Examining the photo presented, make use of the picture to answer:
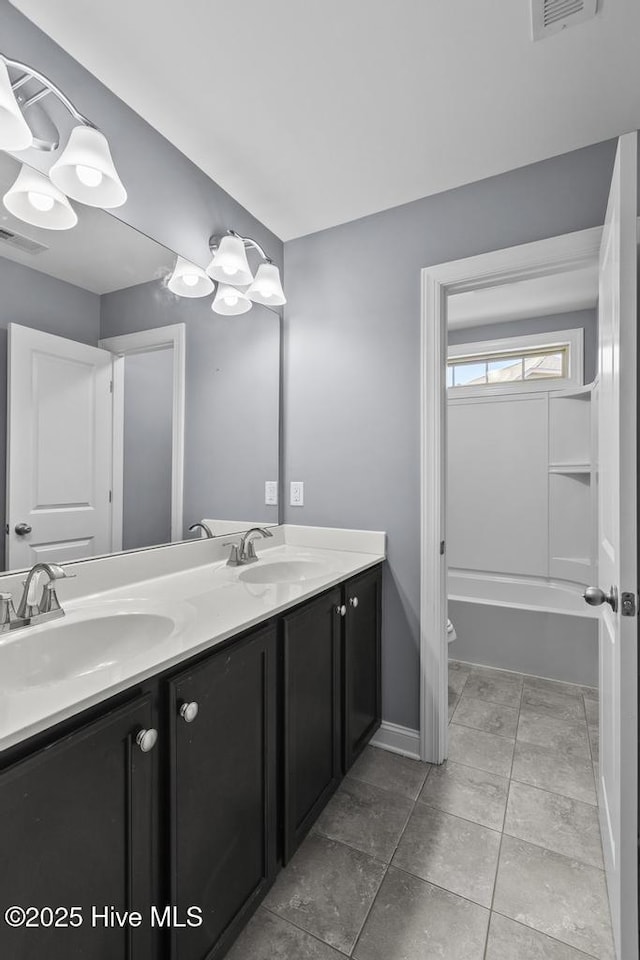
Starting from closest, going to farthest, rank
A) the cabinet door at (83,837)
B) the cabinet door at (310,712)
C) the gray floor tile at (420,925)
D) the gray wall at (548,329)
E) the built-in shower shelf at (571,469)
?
the cabinet door at (83,837) < the gray floor tile at (420,925) < the cabinet door at (310,712) < the built-in shower shelf at (571,469) < the gray wall at (548,329)

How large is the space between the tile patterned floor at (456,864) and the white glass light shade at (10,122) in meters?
2.13

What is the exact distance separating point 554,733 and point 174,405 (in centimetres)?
226

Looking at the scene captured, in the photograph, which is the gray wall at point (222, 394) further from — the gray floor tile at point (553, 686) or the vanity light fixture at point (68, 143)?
the gray floor tile at point (553, 686)

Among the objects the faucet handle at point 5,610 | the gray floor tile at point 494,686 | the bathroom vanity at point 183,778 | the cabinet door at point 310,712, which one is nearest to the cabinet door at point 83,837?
the bathroom vanity at point 183,778

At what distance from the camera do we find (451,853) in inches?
58.4

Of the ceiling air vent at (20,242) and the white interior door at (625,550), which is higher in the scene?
the ceiling air vent at (20,242)

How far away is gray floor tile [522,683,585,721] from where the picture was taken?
2.30 metres

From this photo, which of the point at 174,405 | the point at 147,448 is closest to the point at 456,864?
the point at 147,448

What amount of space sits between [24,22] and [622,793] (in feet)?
8.18

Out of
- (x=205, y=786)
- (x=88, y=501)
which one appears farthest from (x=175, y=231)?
(x=205, y=786)

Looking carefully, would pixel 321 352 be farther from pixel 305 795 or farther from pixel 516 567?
pixel 516 567

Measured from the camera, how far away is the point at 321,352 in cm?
225

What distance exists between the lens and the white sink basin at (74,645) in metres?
0.98

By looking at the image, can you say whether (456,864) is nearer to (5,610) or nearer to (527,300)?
(5,610)
